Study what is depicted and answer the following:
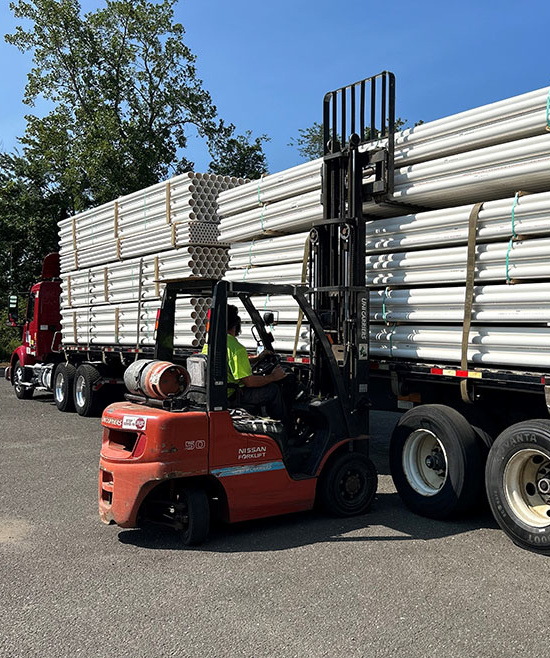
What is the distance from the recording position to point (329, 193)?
282 inches

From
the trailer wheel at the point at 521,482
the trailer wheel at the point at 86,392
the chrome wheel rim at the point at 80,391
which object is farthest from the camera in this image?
the chrome wheel rim at the point at 80,391

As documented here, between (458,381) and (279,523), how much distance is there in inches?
80.3

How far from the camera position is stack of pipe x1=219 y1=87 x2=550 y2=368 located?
559cm

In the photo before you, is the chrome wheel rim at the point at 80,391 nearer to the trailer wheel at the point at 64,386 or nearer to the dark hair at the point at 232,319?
the trailer wheel at the point at 64,386

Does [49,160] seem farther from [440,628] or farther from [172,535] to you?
[440,628]

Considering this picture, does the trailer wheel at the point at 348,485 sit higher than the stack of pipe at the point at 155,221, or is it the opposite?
the stack of pipe at the point at 155,221

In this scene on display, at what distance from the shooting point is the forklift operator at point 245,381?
20.0ft

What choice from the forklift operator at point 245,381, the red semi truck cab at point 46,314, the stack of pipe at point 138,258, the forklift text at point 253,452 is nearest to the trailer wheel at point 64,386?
the stack of pipe at point 138,258

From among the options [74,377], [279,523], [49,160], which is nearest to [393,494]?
[279,523]

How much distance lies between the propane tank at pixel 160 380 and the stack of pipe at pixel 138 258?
2.03m

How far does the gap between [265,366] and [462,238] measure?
215 centimetres

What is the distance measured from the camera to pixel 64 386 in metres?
14.7

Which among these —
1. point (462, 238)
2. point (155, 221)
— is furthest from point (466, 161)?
point (155, 221)

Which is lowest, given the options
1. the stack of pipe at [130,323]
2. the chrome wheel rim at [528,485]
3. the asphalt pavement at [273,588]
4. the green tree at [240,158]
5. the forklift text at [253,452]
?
the asphalt pavement at [273,588]
